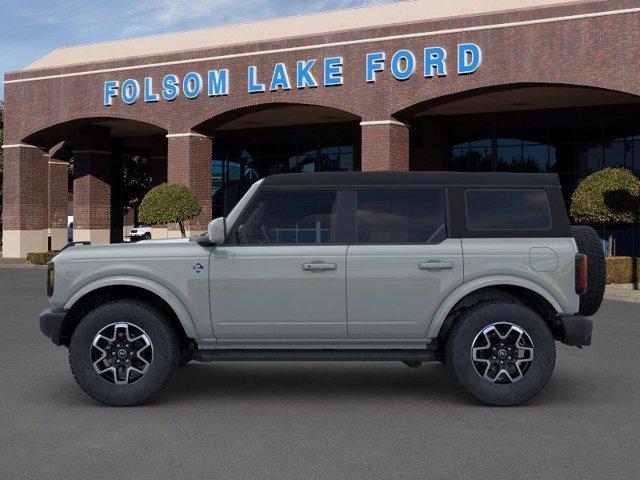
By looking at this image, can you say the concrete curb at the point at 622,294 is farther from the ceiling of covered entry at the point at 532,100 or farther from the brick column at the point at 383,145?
the brick column at the point at 383,145

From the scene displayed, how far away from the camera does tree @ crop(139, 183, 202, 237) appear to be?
31766 mm

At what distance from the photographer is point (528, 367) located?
7.11m

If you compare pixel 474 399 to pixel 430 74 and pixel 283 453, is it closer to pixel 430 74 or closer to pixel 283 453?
pixel 283 453

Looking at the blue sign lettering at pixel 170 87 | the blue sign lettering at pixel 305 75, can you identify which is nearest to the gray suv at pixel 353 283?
the blue sign lettering at pixel 305 75

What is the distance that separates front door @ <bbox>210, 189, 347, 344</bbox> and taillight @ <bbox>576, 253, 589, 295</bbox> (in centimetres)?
206

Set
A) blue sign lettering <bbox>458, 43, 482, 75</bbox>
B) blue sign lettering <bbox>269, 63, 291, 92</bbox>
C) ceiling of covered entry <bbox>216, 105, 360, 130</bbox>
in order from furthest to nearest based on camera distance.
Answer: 1. ceiling of covered entry <bbox>216, 105, 360, 130</bbox>
2. blue sign lettering <bbox>269, 63, 291, 92</bbox>
3. blue sign lettering <bbox>458, 43, 482, 75</bbox>

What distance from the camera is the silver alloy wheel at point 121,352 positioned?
7172 millimetres

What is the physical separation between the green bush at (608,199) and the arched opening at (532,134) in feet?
26.7

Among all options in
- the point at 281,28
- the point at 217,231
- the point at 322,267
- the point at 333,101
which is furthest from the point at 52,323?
the point at 281,28

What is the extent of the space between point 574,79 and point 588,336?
20.9 meters

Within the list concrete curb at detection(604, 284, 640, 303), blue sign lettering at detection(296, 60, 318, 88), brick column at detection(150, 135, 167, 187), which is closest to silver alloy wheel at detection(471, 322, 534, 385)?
concrete curb at detection(604, 284, 640, 303)

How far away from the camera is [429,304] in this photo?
7.23m

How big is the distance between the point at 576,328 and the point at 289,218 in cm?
271

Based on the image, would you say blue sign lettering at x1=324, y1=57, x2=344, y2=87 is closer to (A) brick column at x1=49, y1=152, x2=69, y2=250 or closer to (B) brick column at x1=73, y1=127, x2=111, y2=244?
(B) brick column at x1=73, y1=127, x2=111, y2=244
